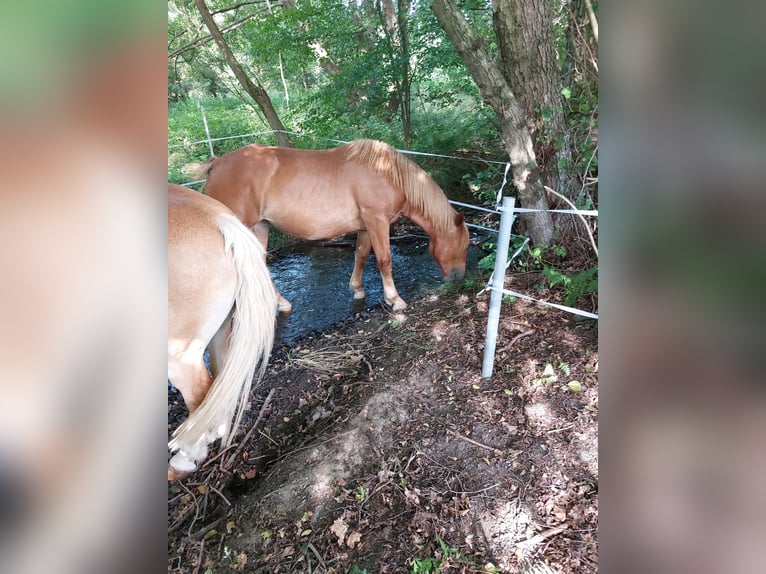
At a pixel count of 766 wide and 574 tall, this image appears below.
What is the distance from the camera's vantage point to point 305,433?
2.49 meters

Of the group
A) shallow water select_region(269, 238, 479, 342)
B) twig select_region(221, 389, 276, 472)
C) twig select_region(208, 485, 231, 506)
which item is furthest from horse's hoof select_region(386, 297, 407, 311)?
twig select_region(208, 485, 231, 506)

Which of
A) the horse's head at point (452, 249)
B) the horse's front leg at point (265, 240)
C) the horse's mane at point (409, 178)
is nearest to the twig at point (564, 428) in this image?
the horse's head at point (452, 249)

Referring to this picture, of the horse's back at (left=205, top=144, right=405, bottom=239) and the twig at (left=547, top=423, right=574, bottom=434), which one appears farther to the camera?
the horse's back at (left=205, top=144, right=405, bottom=239)

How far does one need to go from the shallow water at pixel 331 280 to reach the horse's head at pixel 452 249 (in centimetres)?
34

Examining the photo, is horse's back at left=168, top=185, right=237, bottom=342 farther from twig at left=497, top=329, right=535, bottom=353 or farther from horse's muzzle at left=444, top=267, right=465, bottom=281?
horse's muzzle at left=444, top=267, right=465, bottom=281

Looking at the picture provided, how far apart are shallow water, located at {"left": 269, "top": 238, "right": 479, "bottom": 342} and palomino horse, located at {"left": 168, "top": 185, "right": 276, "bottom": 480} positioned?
5.15 feet

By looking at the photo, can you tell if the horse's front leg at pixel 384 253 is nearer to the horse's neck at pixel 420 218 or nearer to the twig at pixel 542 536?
the horse's neck at pixel 420 218

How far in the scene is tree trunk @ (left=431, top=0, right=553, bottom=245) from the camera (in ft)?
8.96
